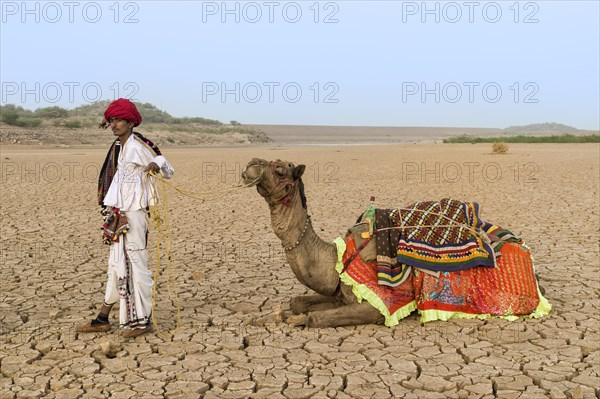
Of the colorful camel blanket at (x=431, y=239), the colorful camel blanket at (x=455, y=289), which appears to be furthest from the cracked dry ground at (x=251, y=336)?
the colorful camel blanket at (x=431, y=239)

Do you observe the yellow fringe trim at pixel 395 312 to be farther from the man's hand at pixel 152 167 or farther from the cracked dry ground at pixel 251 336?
the man's hand at pixel 152 167

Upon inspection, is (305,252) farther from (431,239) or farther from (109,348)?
(109,348)

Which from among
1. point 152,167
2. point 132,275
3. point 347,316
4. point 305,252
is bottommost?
point 347,316

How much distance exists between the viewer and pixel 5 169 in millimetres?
20500

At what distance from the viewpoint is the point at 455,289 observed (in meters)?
5.63

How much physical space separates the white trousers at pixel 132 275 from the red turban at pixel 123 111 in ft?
2.50

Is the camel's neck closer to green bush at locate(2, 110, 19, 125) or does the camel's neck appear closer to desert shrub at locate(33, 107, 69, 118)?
green bush at locate(2, 110, 19, 125)

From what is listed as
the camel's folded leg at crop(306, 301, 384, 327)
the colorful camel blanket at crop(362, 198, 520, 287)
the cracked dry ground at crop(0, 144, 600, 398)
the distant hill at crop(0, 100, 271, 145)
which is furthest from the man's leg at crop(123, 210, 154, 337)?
the distant hill at crop(0, 100, 271, 145)

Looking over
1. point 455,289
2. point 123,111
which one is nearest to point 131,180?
point 123,111

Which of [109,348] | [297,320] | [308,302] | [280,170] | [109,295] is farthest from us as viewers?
[308,302]

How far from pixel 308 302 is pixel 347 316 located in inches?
22.0

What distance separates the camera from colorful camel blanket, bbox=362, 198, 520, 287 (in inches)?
215

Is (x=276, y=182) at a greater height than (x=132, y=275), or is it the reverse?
(x=276, y=182)

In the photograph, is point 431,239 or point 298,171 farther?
point 431,239
